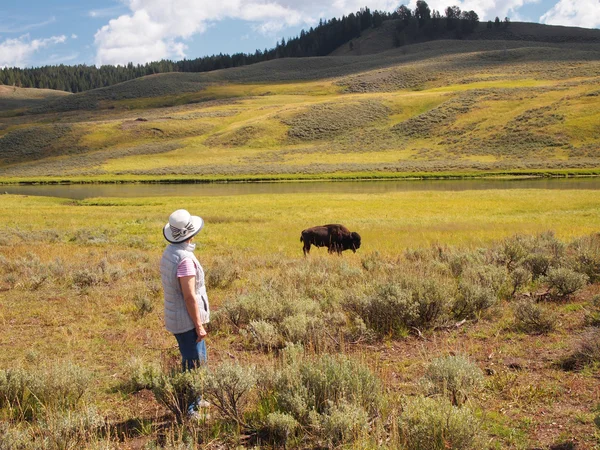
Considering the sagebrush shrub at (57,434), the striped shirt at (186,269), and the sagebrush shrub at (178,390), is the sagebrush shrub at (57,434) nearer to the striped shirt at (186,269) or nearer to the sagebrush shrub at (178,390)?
the sagebrush shrub at (178,390)

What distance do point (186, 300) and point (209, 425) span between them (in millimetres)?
1219

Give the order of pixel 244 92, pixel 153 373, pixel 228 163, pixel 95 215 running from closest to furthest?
pixel 153 373 → pixel 95 215 → pixel 228 163 → pixel 244 92

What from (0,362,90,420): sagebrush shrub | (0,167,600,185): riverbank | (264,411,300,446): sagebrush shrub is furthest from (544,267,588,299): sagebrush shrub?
(0,167,600,185): riverbank

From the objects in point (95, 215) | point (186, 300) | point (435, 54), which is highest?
point (435, 54)

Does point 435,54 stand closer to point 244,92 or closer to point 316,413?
point 244,92

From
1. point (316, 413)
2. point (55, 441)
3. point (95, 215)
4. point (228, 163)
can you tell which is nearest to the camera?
point (55, 441)

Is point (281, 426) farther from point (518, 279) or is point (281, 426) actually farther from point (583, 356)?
point (518, 279)

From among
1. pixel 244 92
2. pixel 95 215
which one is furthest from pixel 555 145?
pixel 244 92

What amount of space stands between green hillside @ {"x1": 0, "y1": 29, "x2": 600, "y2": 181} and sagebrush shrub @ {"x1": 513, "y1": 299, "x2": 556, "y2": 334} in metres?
52.0

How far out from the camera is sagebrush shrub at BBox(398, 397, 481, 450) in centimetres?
416

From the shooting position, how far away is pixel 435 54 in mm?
163125

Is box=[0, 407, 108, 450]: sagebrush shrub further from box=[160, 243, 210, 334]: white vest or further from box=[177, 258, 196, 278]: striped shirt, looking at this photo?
box=[177, 258, 196, 278]: striped shirt

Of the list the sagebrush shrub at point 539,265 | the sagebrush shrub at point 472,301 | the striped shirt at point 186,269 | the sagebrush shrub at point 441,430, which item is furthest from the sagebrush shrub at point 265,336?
the sagebrush shrub at point 539,265

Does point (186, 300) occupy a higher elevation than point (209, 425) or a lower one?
higher
